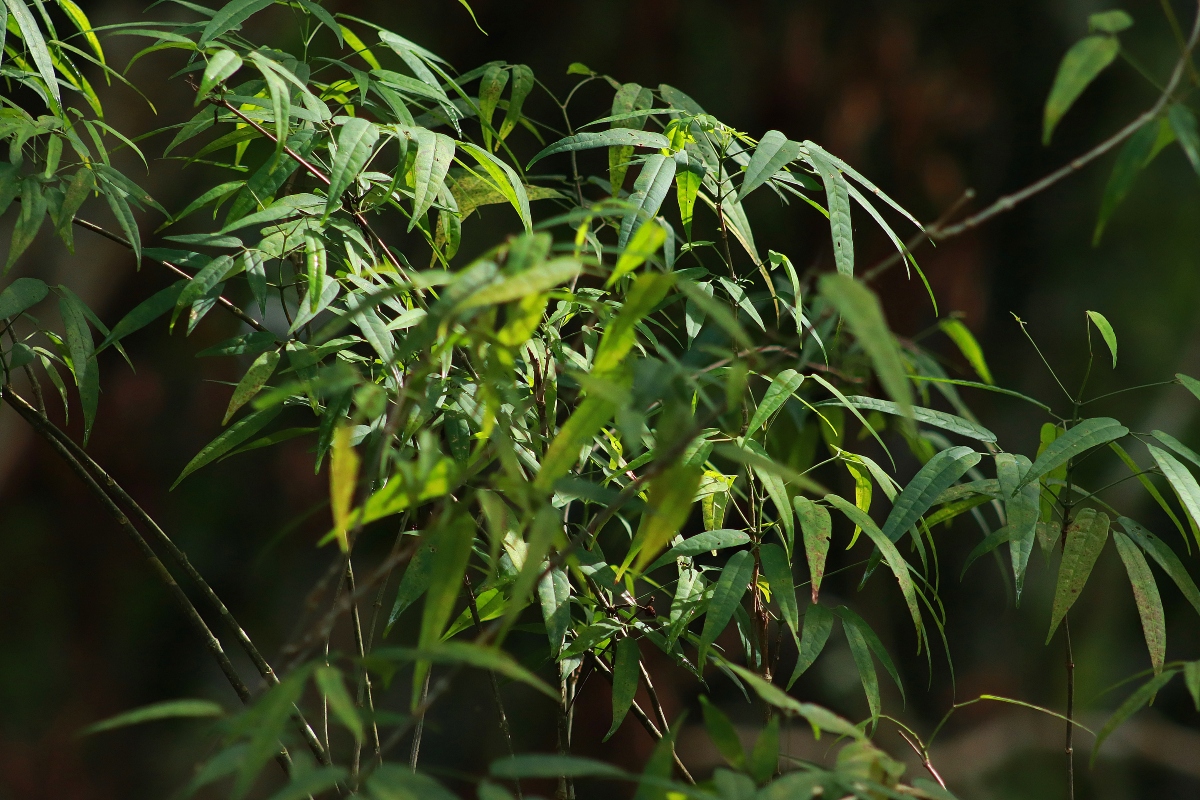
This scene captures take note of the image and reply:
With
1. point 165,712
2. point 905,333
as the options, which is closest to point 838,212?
point 165,712

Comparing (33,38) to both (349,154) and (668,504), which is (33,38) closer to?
(349,154)

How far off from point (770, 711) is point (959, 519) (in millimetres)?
1604

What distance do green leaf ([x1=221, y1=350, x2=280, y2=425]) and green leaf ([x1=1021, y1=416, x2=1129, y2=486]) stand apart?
35 centimetres

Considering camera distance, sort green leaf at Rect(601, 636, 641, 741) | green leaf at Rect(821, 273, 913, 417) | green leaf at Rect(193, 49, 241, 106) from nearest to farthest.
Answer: green leaf at Rect(821, 273, 913, 417), green leaf at Rect(193, 49, 241, 106), green leaf at Rect(601, 636, 641, 741)

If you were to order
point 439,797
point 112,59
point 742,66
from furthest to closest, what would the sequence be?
point 742,66 < point 112,59 < point 439,797

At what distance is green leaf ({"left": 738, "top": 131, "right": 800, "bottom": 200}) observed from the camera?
1.45 ft

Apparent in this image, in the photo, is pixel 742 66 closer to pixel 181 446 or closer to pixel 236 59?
pixel 181 446

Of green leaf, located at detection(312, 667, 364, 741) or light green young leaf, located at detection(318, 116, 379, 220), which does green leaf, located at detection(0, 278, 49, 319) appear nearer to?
light green young leaf, located at detection(318, 116, 379, 220)

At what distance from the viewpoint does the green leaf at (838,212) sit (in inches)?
18.2

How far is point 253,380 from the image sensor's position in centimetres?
47

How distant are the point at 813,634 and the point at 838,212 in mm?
203

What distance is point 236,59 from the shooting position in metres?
0.42

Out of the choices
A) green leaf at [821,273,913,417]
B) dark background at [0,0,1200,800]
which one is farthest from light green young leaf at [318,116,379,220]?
dark background at [0,0,1200,800]

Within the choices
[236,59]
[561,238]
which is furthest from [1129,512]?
[236,59]
